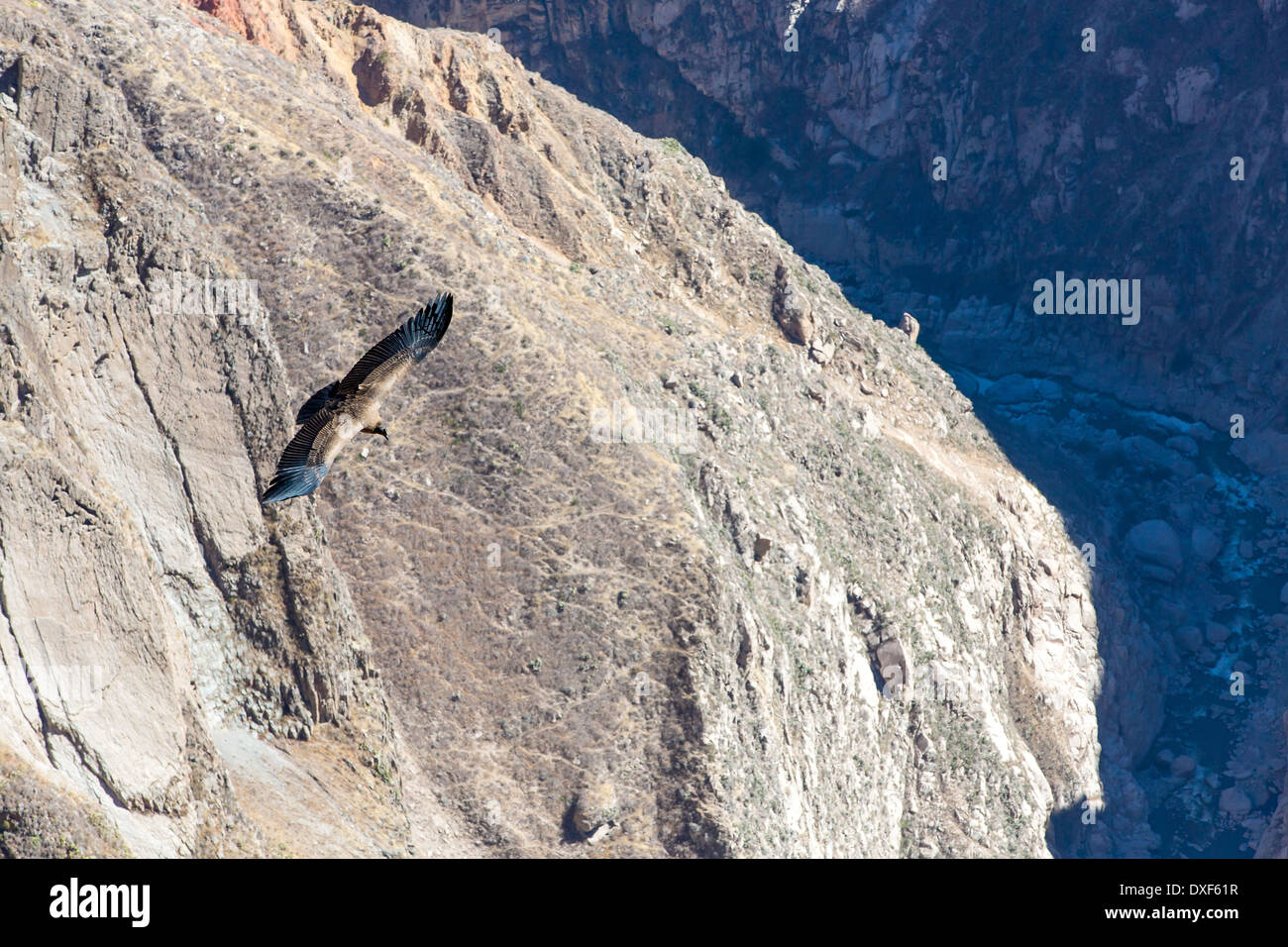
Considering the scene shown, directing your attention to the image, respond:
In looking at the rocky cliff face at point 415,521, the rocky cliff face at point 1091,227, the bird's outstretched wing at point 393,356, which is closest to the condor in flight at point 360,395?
the bird's outstretched wing at point 393,356

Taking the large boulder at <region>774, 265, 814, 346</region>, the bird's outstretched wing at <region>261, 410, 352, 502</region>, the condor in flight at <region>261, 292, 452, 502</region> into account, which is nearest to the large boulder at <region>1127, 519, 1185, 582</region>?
the large boulder at <region>774, 265, 814, 346</region>

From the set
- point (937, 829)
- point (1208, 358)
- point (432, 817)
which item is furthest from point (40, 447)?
point (1208, 358)

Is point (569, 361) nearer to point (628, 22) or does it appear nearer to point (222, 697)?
point (222, 697)

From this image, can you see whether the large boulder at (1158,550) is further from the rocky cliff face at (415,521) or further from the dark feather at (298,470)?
the dark feather at (298,470)

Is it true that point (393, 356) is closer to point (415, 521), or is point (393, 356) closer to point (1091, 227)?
point (415, 521)

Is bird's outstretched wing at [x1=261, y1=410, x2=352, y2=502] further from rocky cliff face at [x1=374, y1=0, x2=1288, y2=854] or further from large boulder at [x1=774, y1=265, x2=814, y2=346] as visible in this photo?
rocky cliff face at [x1=374, y1=0, x2=1288, y2=854]
